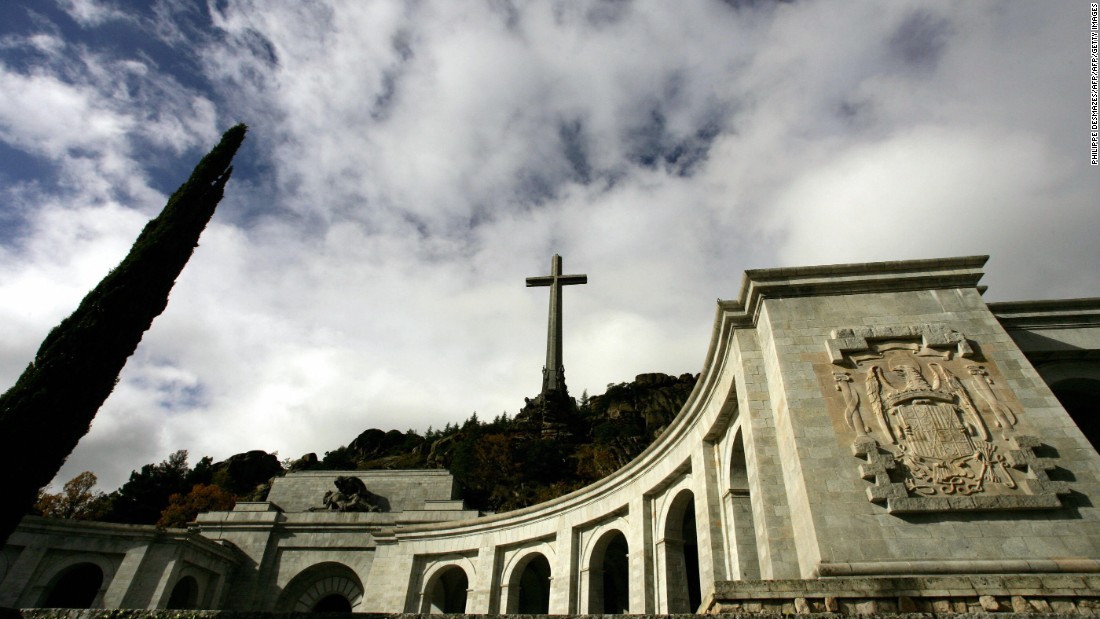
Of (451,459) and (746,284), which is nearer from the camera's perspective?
(746,284)

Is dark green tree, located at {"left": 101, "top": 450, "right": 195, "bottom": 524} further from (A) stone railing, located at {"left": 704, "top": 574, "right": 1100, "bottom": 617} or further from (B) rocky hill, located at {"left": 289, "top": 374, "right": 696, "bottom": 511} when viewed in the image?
(A) stone railing, located at {"left": 704, "top": 574, "right": 1100, "bottom": 617}

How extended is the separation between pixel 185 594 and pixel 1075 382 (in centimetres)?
2893

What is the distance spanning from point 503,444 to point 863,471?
134ft

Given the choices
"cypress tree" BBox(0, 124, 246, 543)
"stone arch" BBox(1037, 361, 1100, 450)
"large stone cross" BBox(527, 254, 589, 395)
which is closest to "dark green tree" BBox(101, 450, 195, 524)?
"large stone cross" BBox(527, 254, 589, 395)

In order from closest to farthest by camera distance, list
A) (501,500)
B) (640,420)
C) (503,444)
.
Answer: (501,500), (503,444), (640,420)

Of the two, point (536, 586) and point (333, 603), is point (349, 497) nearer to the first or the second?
point (333, 603)

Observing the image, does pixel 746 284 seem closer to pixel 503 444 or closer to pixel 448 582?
pixel 448 582

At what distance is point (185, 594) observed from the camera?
22.7 metres

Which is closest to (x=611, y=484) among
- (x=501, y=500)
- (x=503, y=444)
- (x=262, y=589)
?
(x=262, y=589)

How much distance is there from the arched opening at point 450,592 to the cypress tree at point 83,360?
1491 centimetres

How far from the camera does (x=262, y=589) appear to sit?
24484 mm

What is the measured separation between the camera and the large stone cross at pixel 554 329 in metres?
49.8

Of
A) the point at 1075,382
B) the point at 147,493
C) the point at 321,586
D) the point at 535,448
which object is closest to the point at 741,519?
the point at 1075,382

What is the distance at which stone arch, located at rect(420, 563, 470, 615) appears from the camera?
73.3ft
